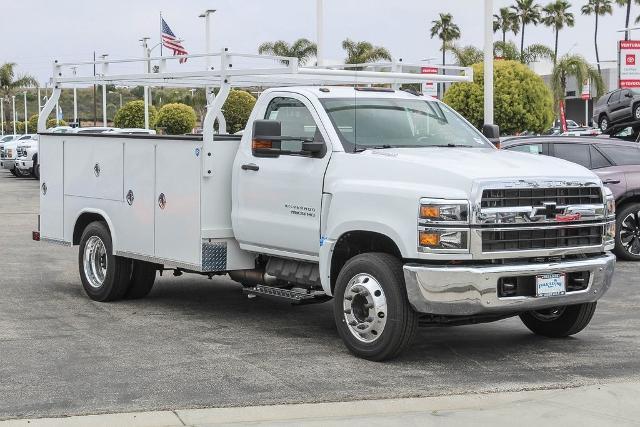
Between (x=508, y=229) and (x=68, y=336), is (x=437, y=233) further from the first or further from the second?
(x=68, y=336)

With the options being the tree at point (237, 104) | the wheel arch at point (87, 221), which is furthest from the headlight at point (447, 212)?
the tree at point (237, 104)

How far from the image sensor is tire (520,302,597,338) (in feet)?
30.6

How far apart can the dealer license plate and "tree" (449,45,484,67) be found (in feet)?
145

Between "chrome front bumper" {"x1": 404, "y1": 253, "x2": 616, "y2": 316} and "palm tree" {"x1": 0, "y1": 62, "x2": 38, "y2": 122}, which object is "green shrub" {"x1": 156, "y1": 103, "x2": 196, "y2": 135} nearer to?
"chrome front bumper" {"x1": 404, "y1": 253, "x2": 616, "y2": 316}

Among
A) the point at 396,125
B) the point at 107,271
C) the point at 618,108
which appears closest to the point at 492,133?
the point at 396,125

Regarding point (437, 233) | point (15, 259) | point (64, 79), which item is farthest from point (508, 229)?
point (15, 259)

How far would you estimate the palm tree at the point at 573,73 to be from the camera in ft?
205

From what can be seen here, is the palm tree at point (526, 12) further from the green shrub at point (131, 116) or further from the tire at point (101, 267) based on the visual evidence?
the tire at point (101, 267)

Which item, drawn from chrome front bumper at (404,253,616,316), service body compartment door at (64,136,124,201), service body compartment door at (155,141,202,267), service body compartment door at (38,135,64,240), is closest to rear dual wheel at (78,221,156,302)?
service body compartment door at (64,136,124,201)

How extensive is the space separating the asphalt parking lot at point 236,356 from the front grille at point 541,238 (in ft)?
3.07

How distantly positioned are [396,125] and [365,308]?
1831 millimetres

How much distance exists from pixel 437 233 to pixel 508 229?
1.78 feet

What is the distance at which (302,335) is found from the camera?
31.8 feet

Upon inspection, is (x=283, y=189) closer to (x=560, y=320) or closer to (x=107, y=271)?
(x=560, y=320)
